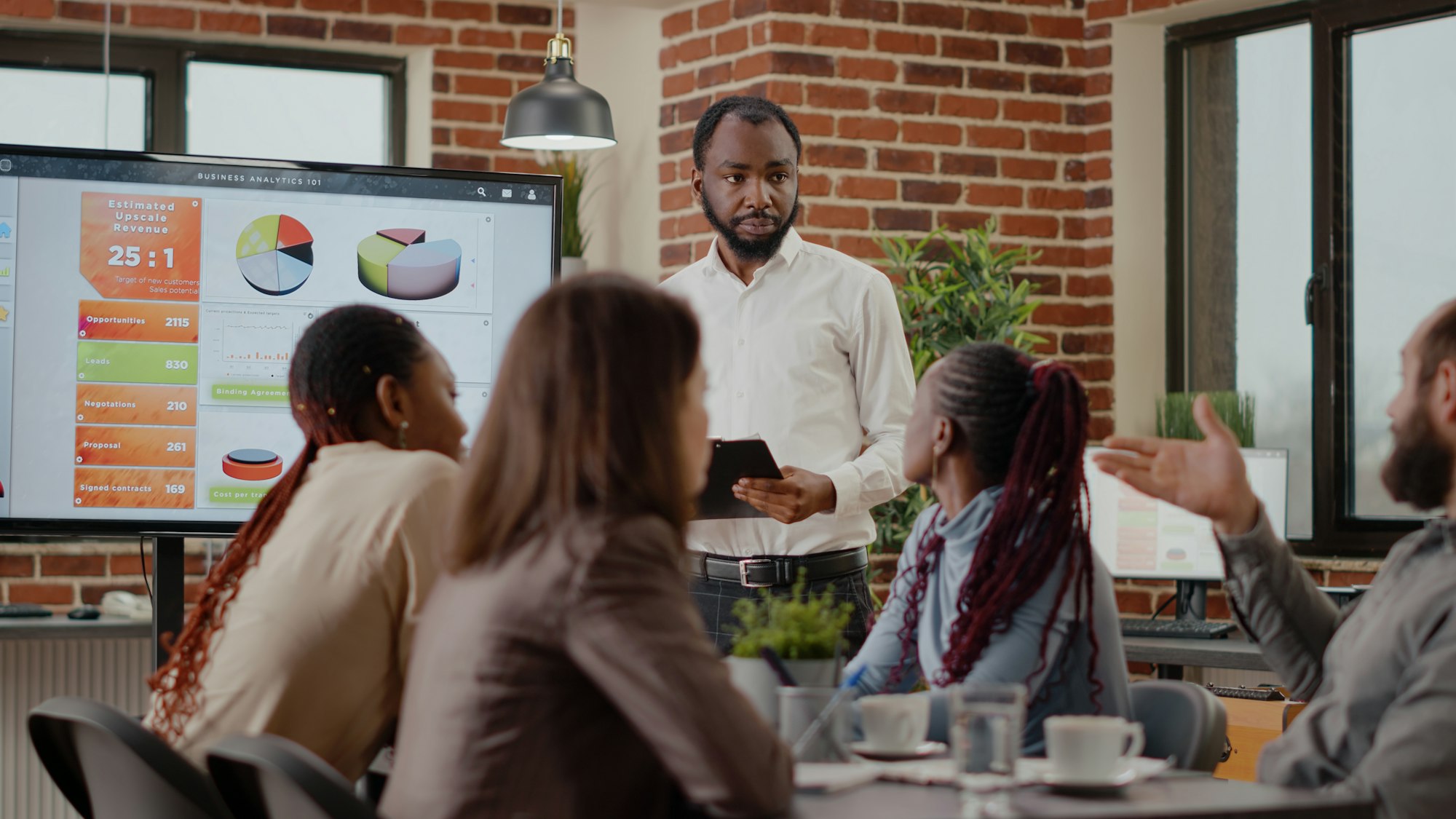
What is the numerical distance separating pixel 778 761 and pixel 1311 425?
143 inches

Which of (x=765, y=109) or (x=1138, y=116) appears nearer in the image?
(x=765, y=109)

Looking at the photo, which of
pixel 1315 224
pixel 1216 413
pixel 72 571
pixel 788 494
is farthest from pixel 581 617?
pixel 72 571

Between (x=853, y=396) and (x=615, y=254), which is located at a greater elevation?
(x=615, y=254)

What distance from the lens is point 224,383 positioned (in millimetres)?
2732

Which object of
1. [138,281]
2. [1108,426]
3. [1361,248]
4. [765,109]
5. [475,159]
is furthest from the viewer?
[475,159]

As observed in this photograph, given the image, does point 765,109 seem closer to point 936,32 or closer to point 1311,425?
point 936,32

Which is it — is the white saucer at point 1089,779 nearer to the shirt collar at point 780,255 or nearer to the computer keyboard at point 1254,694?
the shirt collar at point 780,255

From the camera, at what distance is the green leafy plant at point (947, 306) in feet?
13.6

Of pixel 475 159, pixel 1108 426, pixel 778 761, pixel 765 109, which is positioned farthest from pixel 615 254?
pixel 778 761

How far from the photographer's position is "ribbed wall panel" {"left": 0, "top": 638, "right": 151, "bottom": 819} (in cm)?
383

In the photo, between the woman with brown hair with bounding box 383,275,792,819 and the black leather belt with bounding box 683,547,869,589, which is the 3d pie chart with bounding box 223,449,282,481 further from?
the woman with brown hair with bounding box 383,275,792,819

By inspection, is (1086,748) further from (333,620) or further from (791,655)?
(333,620)

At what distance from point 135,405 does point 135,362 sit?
0.08 metres

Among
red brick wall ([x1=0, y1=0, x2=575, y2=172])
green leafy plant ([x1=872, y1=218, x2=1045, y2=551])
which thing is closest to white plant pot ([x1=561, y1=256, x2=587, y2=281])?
red brick wall ([x1=0, y1=0, x2=575, y2=172])
